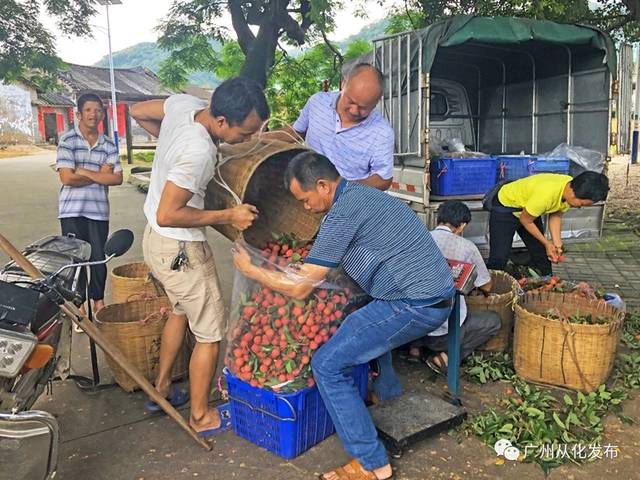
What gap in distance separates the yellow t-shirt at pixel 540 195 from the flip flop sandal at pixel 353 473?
2.81 metres

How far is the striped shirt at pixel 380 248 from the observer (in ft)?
8.71

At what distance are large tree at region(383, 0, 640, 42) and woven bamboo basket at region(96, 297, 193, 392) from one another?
28.9 ft

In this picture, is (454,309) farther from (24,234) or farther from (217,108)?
(24,234)

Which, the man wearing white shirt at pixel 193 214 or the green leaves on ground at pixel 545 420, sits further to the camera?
the green leaves on ground at pixel 545 420

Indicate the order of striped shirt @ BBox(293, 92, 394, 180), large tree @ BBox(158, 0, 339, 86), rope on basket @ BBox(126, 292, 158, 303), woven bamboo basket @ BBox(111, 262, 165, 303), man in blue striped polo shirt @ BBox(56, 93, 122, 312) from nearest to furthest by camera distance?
striped shirt @ BBox(293, 92, 394, 180) → rope on basket @ BBox(126, 292, 158, 303) → woven bamboo basket @ BBox(111, 262, 165, 303) → man in blue striped polo shirt @ BBox(56, 93, 122, 312) → large tree @ BBox(158, 0, 339, 86)

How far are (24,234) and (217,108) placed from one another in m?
7.42

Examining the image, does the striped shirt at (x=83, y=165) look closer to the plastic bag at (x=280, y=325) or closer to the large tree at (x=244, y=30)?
the plastic bag at (x=280, y=325)

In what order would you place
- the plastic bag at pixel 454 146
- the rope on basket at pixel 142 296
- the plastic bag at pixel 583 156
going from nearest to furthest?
the rope on basket at pixel 142 296 < the plastic bag at pixel 583 156 < the plastic bag at pixel 454 146

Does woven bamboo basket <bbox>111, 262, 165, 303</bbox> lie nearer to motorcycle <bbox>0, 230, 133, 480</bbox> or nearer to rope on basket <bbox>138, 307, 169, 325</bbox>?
rope on basket <bbox>138, 307, 169, 325</bbox>

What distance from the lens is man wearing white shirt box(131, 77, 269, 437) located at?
112 inches

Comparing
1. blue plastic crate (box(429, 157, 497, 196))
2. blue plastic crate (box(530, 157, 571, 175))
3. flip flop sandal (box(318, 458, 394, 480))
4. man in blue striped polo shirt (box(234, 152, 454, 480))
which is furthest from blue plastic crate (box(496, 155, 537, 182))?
flip flop sandal (box(318, 458, 394, 480))

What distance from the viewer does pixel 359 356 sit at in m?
2.80

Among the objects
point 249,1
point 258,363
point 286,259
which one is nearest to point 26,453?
point 258,363

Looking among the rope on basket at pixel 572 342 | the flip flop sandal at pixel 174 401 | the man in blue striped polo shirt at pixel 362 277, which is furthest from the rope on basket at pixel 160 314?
the rope on basket at pixel 572 342
